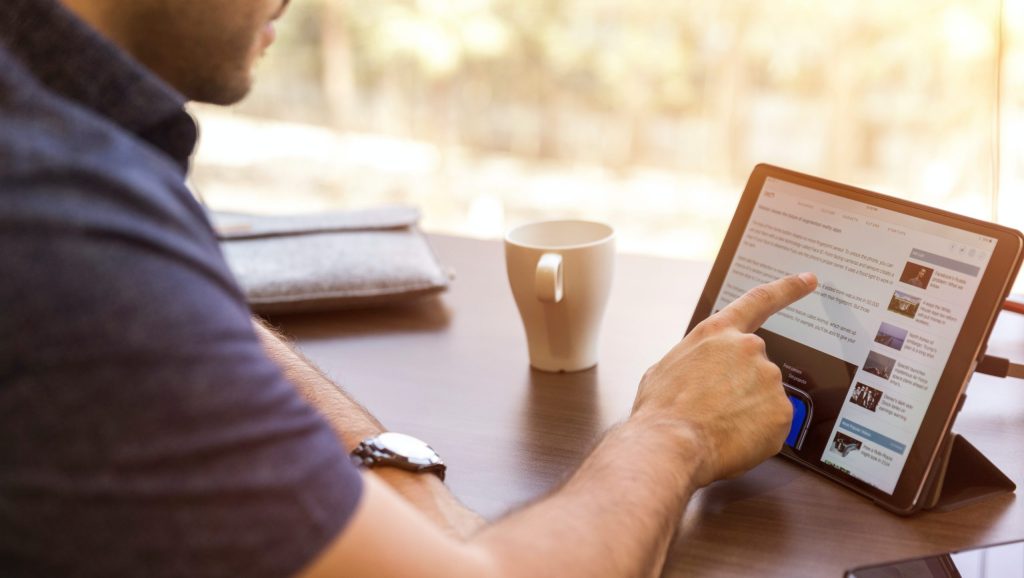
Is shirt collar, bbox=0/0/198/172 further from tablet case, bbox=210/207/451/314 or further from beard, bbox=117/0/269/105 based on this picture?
tablet case, bbox=210/207/451/314

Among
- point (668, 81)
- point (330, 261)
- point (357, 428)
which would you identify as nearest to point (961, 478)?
point (357, 428)

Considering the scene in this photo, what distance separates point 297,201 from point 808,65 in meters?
2.32

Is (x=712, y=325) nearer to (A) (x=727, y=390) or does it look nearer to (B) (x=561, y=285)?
(A) (x=727, y=390)

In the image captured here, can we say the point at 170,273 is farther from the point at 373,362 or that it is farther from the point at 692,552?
the point at 373,362

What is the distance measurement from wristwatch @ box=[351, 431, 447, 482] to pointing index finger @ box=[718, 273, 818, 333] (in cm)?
29

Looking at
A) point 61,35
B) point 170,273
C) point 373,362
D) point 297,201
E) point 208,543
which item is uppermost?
point 61,35

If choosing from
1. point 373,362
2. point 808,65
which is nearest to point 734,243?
point 373,362

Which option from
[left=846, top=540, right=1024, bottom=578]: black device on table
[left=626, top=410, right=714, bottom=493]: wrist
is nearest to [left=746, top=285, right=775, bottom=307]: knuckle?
[left=626, top=410, right=714, bottom=493]: wrist

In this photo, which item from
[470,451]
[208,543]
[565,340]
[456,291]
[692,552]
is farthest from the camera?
[456,291]

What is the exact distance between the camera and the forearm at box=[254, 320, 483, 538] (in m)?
0.74

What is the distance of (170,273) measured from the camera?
0.51 metres

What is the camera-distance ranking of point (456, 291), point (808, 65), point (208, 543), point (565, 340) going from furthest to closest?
point (808, 65) → point (456, 291) → point (565, 340) → point (208, 543)

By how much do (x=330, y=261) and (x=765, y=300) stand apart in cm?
60

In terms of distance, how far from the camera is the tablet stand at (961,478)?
75 cm
